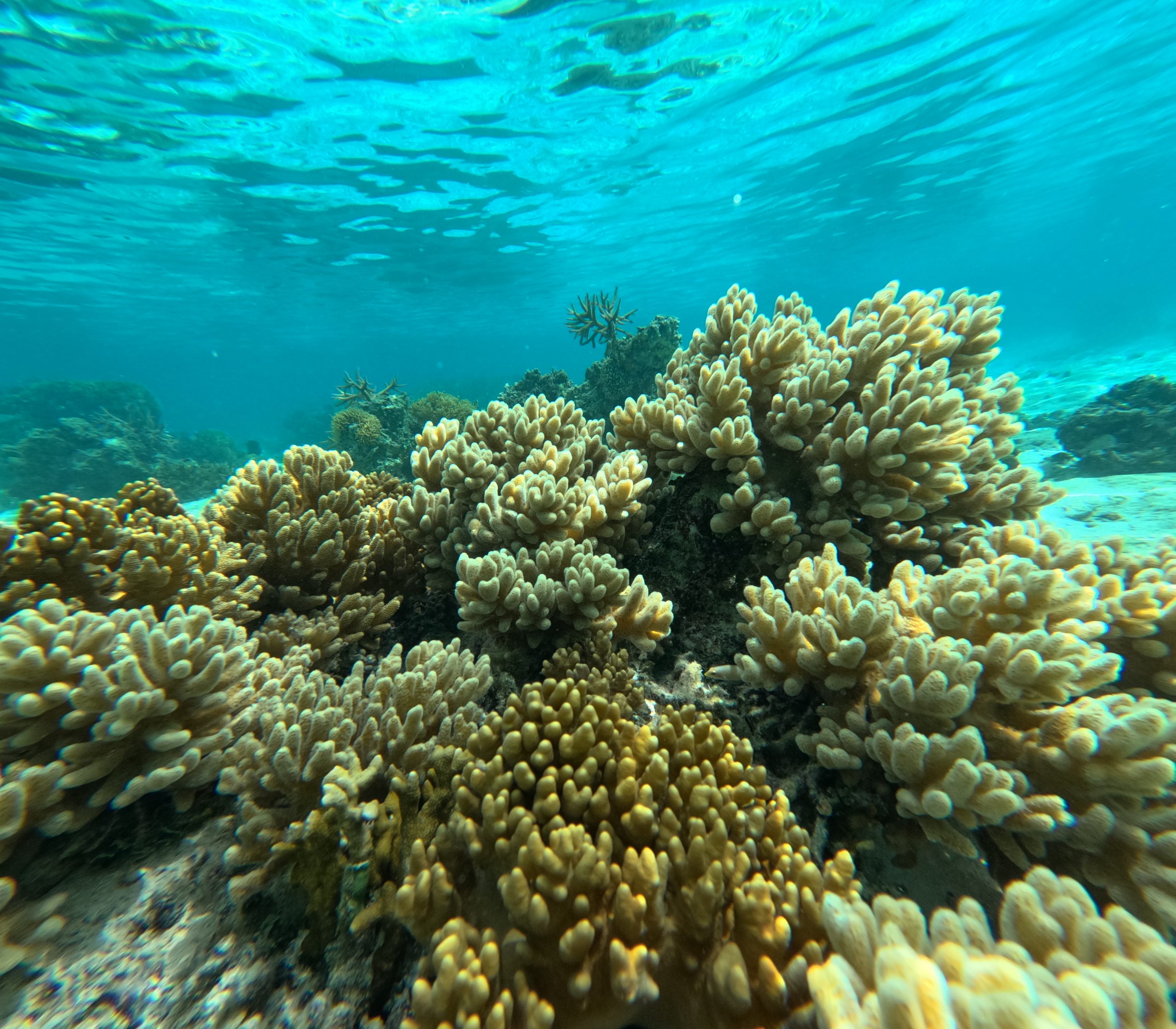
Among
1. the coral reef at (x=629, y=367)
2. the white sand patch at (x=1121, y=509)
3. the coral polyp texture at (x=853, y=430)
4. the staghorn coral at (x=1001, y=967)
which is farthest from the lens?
the coral reef at (x=629, y=367)

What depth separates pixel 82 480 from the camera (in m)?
17.7

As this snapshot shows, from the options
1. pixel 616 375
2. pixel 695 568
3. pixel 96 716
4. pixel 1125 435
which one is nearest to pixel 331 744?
pixel 96 716

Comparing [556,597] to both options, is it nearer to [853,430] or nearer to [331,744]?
[331,744]

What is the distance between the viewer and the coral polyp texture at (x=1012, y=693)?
5.71 feet

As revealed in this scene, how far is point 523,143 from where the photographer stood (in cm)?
2078

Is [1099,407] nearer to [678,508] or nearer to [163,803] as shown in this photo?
[678,508]

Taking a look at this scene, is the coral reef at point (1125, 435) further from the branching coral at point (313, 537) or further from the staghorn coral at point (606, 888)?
the branching coral at point (313, 537)

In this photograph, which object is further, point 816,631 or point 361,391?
point 361,391

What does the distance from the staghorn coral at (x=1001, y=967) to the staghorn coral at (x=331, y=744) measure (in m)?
1.60

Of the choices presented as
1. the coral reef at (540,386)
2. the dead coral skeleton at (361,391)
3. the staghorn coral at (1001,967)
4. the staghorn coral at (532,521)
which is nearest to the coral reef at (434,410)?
the dead coral skeleton at (361,391)

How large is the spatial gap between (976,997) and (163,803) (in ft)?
9.34

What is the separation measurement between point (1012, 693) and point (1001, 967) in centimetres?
121

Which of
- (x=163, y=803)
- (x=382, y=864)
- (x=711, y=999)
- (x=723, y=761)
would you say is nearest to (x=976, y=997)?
(x=711, y=999)

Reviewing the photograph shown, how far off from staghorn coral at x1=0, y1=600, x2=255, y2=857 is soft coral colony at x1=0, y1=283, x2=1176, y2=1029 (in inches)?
0.5
